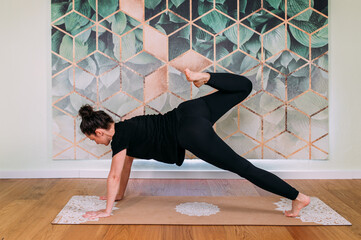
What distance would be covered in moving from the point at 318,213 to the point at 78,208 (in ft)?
5.05

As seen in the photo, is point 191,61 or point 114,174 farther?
point 191,61

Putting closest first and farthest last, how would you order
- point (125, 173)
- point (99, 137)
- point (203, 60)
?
point (99, 137)
point (125, 173)
point (203, 60)

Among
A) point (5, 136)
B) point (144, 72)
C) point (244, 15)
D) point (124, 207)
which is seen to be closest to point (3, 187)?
point (5, 136)

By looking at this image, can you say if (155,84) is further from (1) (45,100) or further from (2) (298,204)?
(2) (298,204)

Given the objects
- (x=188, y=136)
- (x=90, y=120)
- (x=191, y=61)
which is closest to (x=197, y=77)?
(x=188, y=136)

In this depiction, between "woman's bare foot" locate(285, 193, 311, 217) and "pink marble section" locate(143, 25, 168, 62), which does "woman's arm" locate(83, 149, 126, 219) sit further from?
"pink marble section" locate(143, 25, 168, 62)

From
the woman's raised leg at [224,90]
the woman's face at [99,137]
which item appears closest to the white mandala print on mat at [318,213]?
the woman's raised leg at [224,90]

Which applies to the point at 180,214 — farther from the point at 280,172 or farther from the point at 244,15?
the point at 244,15

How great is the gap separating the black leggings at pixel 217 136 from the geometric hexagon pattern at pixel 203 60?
1139 millimetres

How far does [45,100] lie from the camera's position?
352cm

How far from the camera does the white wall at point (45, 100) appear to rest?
11.4 ft

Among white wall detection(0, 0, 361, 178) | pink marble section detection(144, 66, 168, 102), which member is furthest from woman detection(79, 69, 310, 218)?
white wall detection(0, 0, 361, 178)

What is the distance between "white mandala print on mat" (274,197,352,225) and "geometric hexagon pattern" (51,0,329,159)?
0.98m

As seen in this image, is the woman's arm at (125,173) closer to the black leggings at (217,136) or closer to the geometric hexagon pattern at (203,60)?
the black leggings at (217,136)
